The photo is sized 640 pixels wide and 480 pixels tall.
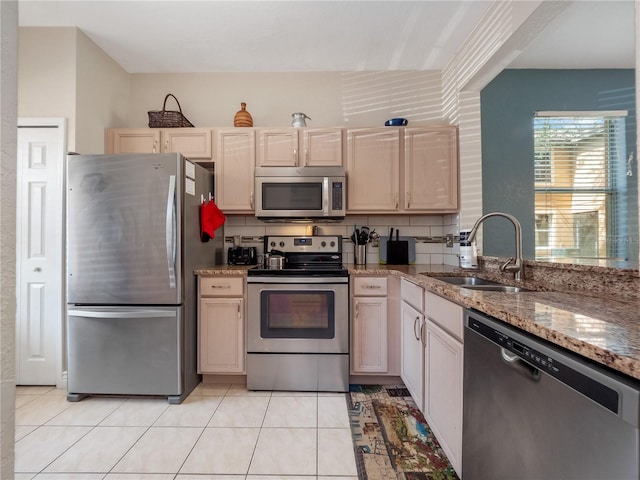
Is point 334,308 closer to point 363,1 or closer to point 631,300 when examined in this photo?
point 631,300

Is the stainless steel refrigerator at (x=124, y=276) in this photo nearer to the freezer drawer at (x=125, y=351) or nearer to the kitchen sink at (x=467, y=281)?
the freezer drawer at (x=125, y=351)

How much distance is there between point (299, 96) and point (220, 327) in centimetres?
227

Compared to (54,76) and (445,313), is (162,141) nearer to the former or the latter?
(54,76)

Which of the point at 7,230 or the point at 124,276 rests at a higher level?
the point at 7,230

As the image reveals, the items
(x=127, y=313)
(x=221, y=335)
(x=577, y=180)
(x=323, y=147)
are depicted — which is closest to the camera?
(x=127, y=313)

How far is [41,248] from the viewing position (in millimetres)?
2396

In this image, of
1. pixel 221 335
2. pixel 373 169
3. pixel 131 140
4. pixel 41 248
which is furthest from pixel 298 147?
pixel 41 248

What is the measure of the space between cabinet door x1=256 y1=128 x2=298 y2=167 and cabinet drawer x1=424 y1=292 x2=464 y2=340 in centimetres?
167

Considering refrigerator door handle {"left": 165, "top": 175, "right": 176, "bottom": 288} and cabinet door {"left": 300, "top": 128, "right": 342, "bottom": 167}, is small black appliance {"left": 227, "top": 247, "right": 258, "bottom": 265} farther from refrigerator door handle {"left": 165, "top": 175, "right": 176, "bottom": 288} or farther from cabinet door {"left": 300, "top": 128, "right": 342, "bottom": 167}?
cabinet door {"left": 300, "top": 128, "right": 342, "bottom": 167}

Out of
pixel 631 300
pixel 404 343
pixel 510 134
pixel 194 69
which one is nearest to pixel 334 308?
pixel 404 343

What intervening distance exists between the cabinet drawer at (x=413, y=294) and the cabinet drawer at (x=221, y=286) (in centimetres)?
123

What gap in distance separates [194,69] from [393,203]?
2.32 meters

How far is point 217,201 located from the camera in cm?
277

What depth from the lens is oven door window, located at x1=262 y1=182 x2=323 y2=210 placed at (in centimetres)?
268
